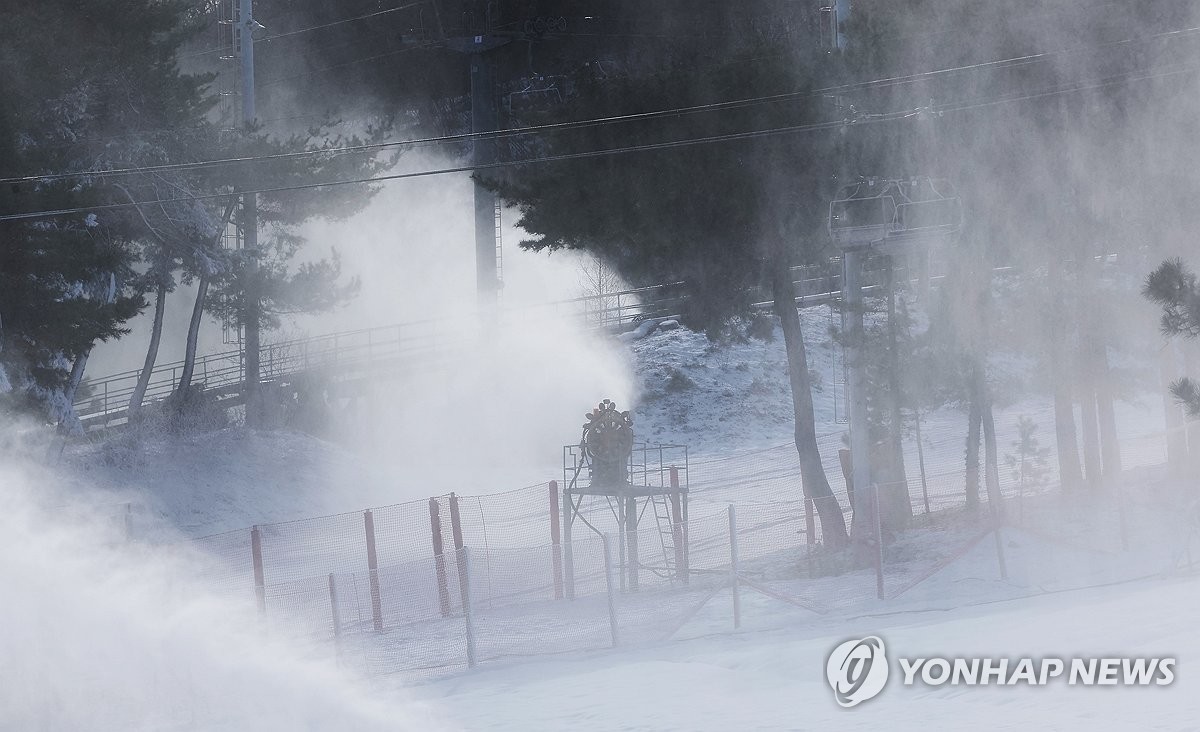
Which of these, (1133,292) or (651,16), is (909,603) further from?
(651,16)

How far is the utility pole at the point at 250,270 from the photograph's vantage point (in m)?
39.6

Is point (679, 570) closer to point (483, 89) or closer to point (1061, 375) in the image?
point (1061, 375)

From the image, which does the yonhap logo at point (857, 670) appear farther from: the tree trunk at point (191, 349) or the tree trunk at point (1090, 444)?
the tree trunk at point (191, 349)

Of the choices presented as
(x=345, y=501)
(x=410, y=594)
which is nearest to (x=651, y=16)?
(x=345, y=501)

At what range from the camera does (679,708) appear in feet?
47.1

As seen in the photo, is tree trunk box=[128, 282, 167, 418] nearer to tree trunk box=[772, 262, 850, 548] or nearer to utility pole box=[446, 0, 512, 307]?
utility pole box=[446, 0, 512, 307]

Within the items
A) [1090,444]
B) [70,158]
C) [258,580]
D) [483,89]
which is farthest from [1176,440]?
[483,89]

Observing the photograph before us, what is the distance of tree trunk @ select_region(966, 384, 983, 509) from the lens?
26047 mm

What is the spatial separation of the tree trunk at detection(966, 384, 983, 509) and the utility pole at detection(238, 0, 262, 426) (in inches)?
800

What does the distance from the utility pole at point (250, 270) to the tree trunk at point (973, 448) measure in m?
20.3

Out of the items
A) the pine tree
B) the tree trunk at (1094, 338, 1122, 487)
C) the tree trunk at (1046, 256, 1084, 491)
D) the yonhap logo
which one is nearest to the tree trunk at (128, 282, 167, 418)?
the tree trunk at (1046, 256, 1084, 491)

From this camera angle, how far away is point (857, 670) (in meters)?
14.3

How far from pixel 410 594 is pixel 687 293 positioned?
7677 mm

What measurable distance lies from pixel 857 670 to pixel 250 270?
93.7 ft
